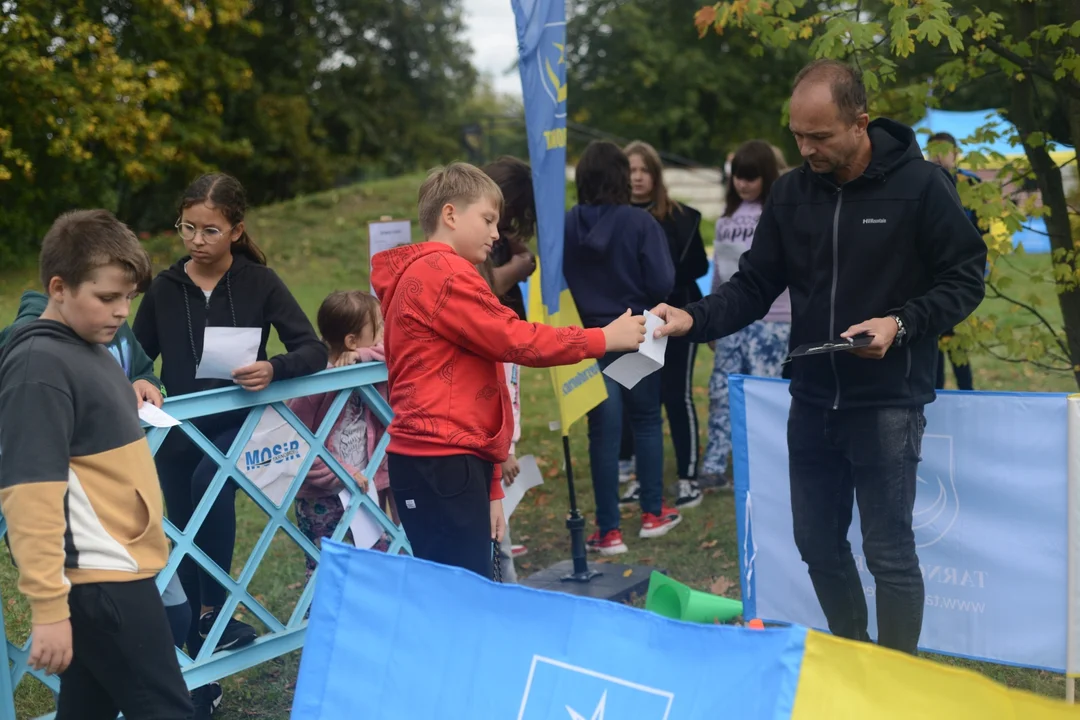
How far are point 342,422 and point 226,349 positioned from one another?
0.78 meters

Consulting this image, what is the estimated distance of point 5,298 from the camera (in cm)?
1436

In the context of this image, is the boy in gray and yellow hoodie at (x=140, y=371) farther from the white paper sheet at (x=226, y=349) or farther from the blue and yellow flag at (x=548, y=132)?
the blue and yellow flag at (x=548, y=132)

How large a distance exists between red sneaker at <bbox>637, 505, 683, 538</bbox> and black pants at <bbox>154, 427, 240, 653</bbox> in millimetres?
2720

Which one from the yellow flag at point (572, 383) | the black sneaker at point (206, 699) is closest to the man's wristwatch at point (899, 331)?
the yellow flag at point (572, 383)

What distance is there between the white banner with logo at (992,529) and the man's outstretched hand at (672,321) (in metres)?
0.83

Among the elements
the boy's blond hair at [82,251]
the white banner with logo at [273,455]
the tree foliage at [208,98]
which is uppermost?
the tree foliage at [208,98]

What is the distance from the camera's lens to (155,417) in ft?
11.4

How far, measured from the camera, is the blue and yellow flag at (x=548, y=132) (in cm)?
475

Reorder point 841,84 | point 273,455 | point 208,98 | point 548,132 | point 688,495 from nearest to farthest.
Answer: point 841,84
point 273,455
point 548,132
point 688,495
point 208,98

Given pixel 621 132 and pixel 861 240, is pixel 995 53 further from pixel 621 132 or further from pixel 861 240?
pixel 621 132

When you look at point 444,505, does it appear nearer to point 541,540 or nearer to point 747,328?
point 541,540

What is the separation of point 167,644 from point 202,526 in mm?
1374

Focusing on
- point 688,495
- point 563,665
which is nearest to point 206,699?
point 563,665

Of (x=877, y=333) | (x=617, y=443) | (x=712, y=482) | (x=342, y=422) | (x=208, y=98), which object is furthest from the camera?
(x=208, y=98)
